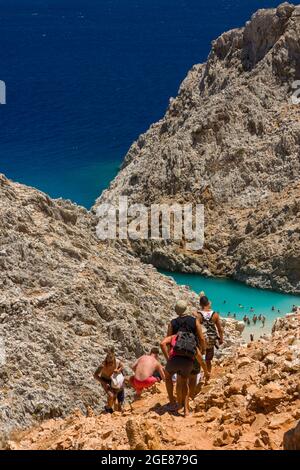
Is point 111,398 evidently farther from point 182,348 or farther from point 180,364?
point 182,348

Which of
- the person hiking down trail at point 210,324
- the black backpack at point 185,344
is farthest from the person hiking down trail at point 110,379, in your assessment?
the black backpack at point 185,344

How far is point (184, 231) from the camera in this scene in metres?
35.2

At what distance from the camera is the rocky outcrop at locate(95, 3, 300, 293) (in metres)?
32.6

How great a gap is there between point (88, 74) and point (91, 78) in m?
3.05

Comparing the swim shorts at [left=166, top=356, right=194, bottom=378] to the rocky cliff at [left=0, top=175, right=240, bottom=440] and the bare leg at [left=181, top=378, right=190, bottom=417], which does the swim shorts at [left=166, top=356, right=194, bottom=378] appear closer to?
the bare leg at [left=181, top=378, right=190, bottom=417]

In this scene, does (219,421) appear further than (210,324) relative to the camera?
No

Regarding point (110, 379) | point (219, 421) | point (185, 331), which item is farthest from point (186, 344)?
point (110, 379)

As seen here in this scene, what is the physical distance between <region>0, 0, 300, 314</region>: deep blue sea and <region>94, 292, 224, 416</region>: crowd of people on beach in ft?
55.4

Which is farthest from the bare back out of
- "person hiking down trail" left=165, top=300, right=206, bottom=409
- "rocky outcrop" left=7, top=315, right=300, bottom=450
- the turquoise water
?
the turquoise water

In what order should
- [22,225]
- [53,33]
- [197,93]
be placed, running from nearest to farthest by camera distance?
[22,225]
[197,93]
[53,33]

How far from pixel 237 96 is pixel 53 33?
315 ft

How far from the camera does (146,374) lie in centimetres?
1171
